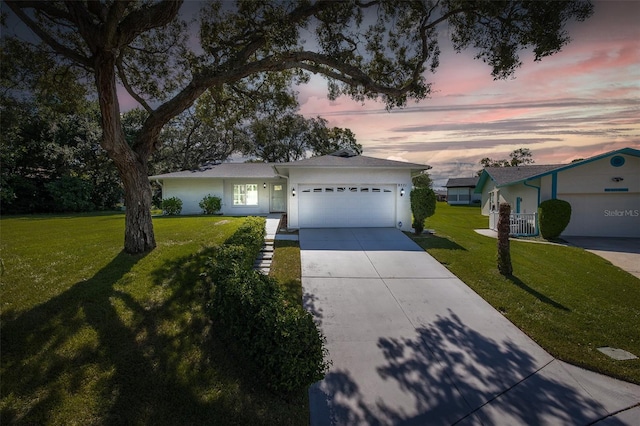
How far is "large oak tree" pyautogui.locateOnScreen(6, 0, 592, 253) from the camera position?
22.2 ft

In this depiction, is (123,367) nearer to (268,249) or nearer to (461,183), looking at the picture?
(268,249)

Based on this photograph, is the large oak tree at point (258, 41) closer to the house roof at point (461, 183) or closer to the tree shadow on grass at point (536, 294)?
the tree shadow on grass at point (536, 294)

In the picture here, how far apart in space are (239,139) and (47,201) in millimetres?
18321

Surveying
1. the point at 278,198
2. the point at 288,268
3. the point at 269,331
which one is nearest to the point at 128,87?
the point at 288,268

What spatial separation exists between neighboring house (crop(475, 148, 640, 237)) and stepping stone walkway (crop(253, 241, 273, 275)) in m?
12.6

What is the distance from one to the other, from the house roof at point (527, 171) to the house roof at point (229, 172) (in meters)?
14.7

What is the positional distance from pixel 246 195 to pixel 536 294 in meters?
17.3

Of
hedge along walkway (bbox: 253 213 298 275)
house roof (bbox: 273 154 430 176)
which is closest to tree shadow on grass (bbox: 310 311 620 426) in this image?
hedge along walkway (bbox: 253 213 298 275)

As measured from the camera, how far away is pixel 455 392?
155 inches

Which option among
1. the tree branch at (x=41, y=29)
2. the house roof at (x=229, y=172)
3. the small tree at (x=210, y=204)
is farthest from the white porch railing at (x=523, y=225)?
the tree branch at (x=41, y=29)

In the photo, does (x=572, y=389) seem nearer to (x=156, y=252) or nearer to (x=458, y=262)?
(x=458, y=262)

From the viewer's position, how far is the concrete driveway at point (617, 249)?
9.91 metres

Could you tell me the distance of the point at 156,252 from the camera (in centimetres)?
Result: 853

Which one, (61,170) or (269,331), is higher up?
(61,170)
